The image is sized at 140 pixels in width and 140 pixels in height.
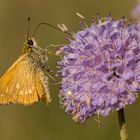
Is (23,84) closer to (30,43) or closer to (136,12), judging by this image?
(30,43)

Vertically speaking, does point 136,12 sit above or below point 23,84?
above

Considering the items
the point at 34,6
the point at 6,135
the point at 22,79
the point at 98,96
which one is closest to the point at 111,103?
the point at 98,96

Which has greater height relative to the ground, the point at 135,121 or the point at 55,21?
the point at 55,21

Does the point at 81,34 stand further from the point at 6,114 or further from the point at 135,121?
the point at 6,114

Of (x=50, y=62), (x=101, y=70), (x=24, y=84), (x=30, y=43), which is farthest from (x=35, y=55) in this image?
(x=50, y=62)

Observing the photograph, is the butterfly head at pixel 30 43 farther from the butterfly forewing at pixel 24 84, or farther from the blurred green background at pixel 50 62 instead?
the blurred green background at pixel 50 62

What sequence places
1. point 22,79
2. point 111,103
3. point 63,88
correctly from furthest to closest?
point 22,79
point 63,88
point 111,103
